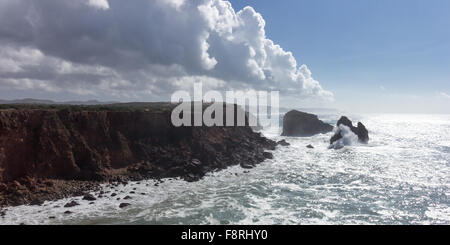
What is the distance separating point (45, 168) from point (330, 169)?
34.7 metres

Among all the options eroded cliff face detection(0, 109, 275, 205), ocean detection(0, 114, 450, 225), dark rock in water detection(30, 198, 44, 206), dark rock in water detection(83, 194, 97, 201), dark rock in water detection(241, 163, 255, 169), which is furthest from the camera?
dark rock in water detection(241, 163, 255, 169)

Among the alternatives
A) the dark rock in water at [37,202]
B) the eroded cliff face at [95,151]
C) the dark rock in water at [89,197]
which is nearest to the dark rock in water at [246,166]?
the eroded cliff face at [95,151]

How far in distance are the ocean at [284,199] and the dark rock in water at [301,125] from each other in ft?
115

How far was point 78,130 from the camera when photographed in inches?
1197

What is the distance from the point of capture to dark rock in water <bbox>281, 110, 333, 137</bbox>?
7219cm

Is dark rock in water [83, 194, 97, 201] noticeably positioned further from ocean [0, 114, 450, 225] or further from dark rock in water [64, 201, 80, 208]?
dark rock in water [64, 201, 80, 208]

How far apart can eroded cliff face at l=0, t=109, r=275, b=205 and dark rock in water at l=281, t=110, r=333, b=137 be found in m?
32.0

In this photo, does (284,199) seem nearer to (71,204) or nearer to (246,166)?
(246,166)

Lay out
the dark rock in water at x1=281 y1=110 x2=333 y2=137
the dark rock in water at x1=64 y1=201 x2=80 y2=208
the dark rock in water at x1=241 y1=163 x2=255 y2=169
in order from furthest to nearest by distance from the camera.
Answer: the dark rock in water at x1=281 y1=110 x2=333 y2=137 < the dark rock in water at x1=241 y1=163 x2=255 y2=169 < the dark rock in water at x1=64 y1=201 x2=80 y2=208

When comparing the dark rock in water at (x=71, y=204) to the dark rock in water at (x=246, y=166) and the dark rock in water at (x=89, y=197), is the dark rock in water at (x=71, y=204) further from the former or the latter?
the dark rock in water at (x=246, y=166)

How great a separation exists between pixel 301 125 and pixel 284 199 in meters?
52.2

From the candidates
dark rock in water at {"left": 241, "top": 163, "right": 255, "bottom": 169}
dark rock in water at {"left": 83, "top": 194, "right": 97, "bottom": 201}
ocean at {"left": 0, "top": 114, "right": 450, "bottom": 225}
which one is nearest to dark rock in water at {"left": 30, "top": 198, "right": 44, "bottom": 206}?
ocean at {"left": 0, "top": 114, "right": 450, "bottom": 225}

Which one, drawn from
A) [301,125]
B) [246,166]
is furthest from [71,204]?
[301,125]
